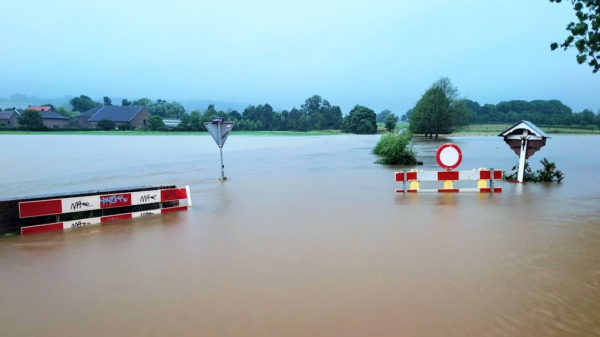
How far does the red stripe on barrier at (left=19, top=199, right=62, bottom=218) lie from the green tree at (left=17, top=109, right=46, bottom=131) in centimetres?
8517

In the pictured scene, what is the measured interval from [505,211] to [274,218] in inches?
211

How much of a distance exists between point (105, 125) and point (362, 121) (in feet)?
212

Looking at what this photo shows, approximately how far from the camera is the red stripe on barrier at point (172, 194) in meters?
10.6

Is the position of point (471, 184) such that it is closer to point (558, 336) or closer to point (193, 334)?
point (558, 336)

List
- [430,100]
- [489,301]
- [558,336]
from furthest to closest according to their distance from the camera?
[430,100] < [489,301] < [558,336]

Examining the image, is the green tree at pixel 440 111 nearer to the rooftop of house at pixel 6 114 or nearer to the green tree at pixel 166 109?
the green tree at pixel 166 109

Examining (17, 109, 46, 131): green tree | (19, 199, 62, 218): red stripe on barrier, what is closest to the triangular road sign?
(19, 199, 62, 218): red stripe on barrier

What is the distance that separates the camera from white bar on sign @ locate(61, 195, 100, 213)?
29.4ft

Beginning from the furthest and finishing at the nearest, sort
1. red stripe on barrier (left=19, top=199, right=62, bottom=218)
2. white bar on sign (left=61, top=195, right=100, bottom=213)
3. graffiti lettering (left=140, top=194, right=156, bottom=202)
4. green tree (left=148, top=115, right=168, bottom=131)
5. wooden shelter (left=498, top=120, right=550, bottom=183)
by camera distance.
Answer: green tree (left=148, top=115, right=168, bottom=131), wooden shelter (left=498, top=120, right=550, bottom=183), graffiti lettering (left=140, top=194, right=156, bottom=202), white bar on sign (left=61, top=195, right=100, bottom=213), red stripe on barrier (left=19, top=199, right=62, bottom=218)

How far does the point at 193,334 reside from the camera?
4141 millimetres

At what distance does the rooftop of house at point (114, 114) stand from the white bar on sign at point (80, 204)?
95162 millimetres

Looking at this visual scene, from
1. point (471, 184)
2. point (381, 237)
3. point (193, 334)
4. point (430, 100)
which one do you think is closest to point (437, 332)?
point (193, 334)

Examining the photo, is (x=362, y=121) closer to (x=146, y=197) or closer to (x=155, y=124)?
(x=155, y=124)

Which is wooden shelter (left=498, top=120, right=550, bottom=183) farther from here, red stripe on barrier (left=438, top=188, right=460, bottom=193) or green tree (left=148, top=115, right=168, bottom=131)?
green tree (left=148, top=115, right=168, bottom=131)
